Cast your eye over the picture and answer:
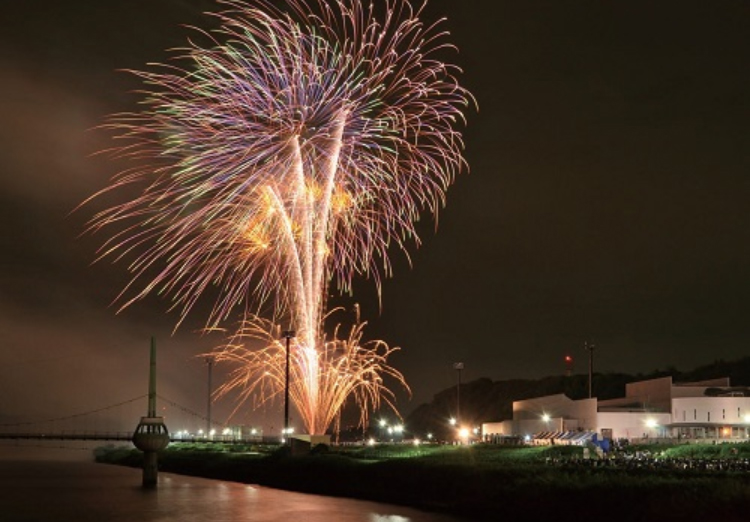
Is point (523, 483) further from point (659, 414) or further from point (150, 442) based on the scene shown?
point (659, 414)

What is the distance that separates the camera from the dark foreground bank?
2919 cm

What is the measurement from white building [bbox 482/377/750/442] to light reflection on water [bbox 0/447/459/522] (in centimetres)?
3177

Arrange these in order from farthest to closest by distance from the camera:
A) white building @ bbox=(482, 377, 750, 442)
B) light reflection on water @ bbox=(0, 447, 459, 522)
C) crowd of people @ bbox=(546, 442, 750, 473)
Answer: white building @ bbox=(482, 377, 750, 442), light reflection on water @ bbox=(0, 447, 459, 522), crowd of people @ bbox=(546, 442, 750, 473)

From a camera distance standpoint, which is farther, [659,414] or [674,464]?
[659,414]

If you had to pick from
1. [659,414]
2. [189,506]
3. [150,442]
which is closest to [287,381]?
[189,506]

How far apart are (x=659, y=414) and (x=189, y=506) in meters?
44.8

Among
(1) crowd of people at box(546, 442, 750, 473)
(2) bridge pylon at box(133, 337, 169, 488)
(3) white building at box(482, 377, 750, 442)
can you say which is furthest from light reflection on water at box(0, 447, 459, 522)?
(3) white building at box(482, 377, 750, 442)

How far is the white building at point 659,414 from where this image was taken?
255 ft

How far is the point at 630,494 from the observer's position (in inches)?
1222

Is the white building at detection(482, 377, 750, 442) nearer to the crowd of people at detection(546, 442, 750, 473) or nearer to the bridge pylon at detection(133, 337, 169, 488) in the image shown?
the crowd of people at detection(546, 442, 750, 473)

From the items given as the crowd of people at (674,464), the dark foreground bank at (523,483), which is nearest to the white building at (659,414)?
the dark foreground bank at (523,483)

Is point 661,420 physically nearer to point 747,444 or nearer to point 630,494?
point 747,444

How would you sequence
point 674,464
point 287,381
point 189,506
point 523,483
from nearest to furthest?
point 523,483 → point 674,464 → point 189,506 → point 287,381

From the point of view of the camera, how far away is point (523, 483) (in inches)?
1469
